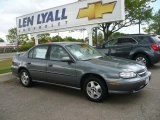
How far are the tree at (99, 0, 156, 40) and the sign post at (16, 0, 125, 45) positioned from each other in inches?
730

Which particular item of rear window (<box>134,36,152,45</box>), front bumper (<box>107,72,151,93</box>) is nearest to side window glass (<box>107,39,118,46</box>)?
rear window (<box>134,36,152,45</box>)

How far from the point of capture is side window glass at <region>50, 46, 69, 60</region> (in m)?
7.14

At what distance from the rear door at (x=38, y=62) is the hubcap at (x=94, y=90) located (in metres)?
1.75

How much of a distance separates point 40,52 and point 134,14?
29.3 metres

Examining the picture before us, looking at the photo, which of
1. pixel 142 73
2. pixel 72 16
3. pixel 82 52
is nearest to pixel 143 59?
pixel 82 52

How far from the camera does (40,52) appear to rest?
26.2 ft

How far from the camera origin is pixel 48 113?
222 inches

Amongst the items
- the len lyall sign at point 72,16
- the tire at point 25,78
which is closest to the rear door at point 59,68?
the tire at point 25,78

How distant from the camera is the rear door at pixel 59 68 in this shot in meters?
6.76

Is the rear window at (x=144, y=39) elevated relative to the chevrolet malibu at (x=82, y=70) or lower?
elevated

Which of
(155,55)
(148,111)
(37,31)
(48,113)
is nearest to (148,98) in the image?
(148,111)

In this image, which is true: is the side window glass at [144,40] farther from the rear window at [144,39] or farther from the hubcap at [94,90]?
the hubcap at [94,90]

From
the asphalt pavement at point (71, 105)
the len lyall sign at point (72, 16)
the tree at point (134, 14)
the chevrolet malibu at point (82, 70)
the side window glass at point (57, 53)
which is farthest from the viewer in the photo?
the tree at point (134, 14)

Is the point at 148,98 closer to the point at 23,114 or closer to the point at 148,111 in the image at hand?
the point at 148,111
